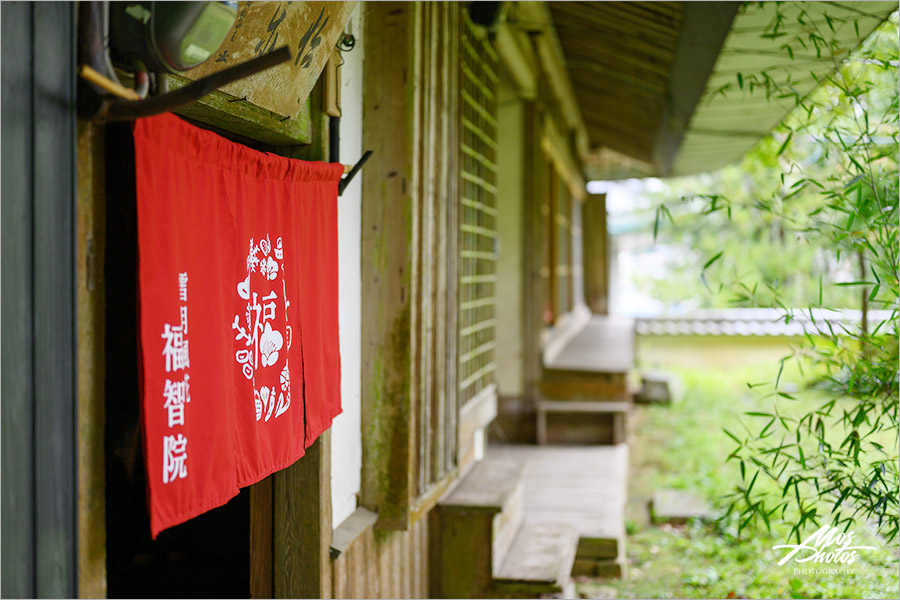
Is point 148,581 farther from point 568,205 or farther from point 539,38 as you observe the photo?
point 568,205

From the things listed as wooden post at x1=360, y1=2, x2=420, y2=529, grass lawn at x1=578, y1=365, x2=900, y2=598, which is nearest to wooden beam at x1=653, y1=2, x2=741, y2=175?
wooden post at x1=360, y1=2, x2=420, y2=529

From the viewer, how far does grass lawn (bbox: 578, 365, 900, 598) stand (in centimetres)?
436

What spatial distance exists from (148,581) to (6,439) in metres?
3.11

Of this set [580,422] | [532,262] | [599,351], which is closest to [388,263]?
[532,262]

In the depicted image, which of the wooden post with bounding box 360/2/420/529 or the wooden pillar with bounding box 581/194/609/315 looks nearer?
the wooden post with bounding box 360/2/420/529

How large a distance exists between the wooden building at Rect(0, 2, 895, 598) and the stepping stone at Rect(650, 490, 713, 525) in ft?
3.26

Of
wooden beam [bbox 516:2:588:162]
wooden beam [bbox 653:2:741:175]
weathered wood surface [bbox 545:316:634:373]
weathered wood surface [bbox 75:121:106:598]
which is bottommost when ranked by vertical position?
weathered wood surface [bbox 545:316:634:373]

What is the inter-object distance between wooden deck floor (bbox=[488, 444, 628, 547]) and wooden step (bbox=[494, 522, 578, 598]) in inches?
13.4

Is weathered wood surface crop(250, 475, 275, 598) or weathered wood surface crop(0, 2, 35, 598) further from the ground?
weathered wood surface crop(0, 2, 35, 598)

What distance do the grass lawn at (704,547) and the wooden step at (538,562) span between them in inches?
18.7

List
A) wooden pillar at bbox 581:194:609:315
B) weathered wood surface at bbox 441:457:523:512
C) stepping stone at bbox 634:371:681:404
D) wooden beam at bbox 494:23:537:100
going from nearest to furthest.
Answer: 1. weathered wood surface at bbox 441:457:523:512
2. wooden beam at bbox 494:23:537:100
3. stepping stone at bbox 634:371:681:404
4. wooden pillar at bbox 581:194:609:315

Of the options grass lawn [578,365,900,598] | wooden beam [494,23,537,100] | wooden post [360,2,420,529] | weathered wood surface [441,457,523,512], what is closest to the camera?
wooden post [360,2,420,529]

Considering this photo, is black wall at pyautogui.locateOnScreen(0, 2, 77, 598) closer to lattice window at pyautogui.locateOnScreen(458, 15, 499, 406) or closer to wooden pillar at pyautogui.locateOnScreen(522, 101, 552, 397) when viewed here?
lattice window at pyautogui.locateOnScreen(458, 15, 499, 406)

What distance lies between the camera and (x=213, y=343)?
2.39 m
